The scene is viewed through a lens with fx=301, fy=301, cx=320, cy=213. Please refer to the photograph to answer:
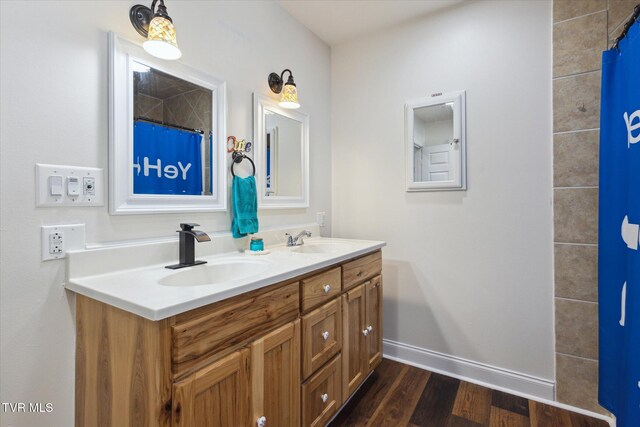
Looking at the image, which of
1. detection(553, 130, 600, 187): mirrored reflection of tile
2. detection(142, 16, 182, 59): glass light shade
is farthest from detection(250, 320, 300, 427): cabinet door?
detection(553, 130, 600, 187): mirrored reflection of tile

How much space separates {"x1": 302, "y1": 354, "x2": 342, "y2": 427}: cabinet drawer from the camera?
1271 mm

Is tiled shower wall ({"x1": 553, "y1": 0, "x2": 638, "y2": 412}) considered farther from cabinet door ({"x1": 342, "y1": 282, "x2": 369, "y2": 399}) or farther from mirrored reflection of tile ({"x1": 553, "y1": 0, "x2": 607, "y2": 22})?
cabinet door ({"x1": 342, "y1": 282, "x2": 369, "y2": 399})

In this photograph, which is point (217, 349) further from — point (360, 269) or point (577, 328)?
point (577, 328)

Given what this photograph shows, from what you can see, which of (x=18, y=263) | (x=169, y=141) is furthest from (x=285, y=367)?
(x=169, y=141)

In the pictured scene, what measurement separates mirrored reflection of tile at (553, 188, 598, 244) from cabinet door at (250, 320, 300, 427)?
5.09 feet

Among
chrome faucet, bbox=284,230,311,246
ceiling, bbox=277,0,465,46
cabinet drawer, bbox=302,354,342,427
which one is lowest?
cabinet drawer, bbox=302,354,342,427

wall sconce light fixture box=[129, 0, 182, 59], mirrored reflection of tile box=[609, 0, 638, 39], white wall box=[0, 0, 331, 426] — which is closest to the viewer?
white wall box=[0, 0, 331, 426]

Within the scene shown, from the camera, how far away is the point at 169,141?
1361mm

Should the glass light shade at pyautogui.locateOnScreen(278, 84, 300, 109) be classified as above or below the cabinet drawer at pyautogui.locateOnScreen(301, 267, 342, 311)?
above

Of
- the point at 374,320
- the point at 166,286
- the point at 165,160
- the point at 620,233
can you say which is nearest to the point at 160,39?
the point at 165,160

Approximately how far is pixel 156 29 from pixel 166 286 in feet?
3.24

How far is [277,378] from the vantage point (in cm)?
112

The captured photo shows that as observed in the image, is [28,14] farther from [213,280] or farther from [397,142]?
[397,142]

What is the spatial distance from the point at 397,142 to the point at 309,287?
1.37m
